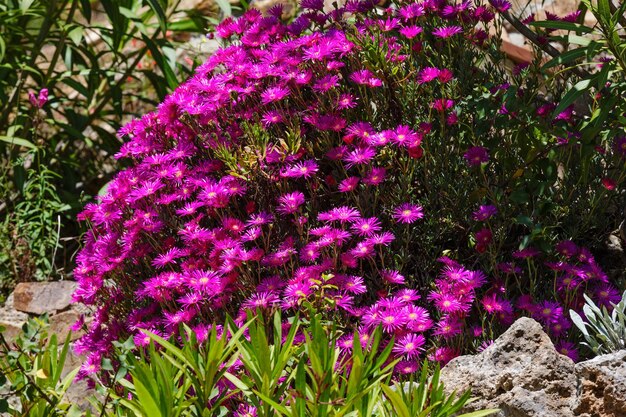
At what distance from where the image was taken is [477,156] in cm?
303

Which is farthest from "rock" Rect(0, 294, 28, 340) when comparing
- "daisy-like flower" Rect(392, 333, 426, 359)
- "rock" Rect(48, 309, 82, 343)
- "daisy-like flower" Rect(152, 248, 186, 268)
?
"daisy-like flower" Rect(392, 333, 426, 359)

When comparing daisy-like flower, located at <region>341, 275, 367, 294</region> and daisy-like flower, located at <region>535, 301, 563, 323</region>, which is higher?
daisy-like flower, located at <region>341, 275, 367, 294</region>

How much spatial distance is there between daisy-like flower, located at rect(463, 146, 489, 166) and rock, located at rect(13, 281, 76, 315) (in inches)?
90.4

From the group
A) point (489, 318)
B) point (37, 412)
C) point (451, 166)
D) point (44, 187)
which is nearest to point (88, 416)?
point (37, 412)

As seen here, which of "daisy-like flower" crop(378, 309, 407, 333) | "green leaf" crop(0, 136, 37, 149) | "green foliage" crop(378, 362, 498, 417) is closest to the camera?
"green foliage" crop(378, 362, 498, 417)

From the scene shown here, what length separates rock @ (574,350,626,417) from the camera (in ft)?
7.64

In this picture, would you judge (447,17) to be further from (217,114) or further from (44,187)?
(44,187)

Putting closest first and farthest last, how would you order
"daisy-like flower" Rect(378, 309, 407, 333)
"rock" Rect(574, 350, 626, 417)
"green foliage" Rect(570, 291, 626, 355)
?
1. "rock" Rect(574, 350, 626, 417)
2. "green foliage" Rect(570, 291, 626, 355)
3. "daisy-like flower" Rect(378, 309, 407, 333)

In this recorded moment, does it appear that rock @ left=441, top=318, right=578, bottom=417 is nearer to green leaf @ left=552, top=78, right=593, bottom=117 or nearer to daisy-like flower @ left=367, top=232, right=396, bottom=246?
daisy-like flower @ left=367, top=232, right=396, bottom=246

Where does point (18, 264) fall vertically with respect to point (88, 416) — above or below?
below

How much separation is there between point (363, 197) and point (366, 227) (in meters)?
0.16

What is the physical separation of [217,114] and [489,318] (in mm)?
1244

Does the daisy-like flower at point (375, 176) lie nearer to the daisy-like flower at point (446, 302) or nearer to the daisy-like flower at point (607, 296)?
the daisy-like flower at point (446, 302)

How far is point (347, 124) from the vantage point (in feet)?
10.5
